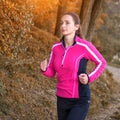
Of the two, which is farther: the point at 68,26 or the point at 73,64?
the point at 68,26

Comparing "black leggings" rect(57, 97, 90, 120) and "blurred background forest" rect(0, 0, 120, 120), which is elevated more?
"black leggings" rect(57, 97, 90, 120)

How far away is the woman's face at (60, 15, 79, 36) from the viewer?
5.21 meters

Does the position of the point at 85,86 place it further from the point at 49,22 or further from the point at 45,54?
the point at 49,22

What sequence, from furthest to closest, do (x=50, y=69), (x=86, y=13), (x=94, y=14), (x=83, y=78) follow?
1. (x=94, y=14)
2. (x=86, y=13)
3. (x=50, y=69)
4. (x=83, y=78)

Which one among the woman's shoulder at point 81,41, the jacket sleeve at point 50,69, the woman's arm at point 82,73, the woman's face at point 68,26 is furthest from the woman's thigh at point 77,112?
the woman's face at point 68,26

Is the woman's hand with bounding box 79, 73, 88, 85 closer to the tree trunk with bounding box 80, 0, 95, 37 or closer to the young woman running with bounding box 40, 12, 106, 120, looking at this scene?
the young woman running with bounding box 40, 12, 106, 120

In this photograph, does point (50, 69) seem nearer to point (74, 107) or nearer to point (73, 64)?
point (73, 64)

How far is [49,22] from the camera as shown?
25859 millimetres

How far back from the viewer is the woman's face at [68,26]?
5.21 metres

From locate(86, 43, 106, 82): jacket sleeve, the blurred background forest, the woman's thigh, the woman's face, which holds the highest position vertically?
the woman's face

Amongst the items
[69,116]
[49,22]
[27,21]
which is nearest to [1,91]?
[27,21]

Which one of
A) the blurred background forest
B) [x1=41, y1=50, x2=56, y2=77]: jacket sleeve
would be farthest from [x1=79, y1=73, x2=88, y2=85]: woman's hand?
the blurred background forest

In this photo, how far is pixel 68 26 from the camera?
17.2 feet

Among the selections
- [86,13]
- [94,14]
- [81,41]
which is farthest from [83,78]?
[94,14]
